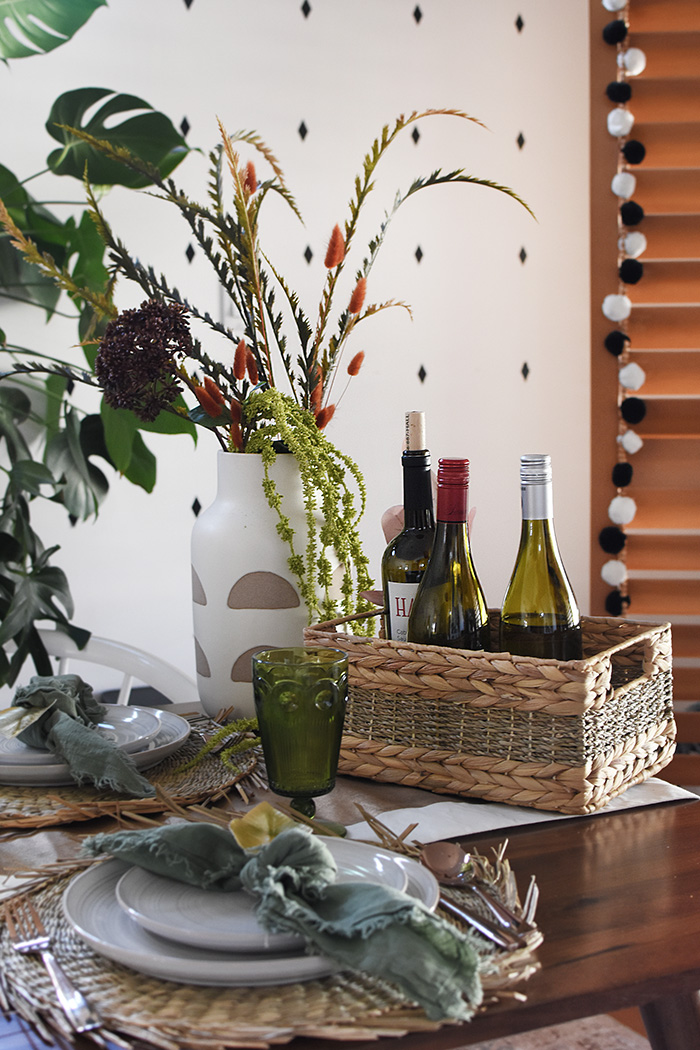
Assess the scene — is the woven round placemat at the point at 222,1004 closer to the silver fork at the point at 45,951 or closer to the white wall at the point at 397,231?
the silver fork at the point at 45,951

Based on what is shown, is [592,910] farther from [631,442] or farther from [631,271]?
[631,271]

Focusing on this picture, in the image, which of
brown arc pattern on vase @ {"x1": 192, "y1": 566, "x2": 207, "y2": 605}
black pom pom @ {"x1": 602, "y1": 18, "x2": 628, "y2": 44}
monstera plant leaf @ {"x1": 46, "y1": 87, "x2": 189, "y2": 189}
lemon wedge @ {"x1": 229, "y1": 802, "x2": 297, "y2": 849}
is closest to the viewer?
lemon wedge @ {"x1": 229, "y1": 802, "x2": 297, "y2": 849}

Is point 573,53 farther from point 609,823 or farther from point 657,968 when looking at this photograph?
point 657,968

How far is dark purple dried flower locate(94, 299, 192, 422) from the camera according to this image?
0.99 meters

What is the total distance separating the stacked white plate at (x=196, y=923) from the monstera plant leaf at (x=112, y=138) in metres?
1.59

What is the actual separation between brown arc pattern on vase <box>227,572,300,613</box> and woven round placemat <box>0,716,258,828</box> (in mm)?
155

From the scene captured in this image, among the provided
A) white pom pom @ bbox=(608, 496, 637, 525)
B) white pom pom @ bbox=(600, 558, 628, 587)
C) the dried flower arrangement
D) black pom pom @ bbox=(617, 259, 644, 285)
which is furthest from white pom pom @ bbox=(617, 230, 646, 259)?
the dried flower arrangement

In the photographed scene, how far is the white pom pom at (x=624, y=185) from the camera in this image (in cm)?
209

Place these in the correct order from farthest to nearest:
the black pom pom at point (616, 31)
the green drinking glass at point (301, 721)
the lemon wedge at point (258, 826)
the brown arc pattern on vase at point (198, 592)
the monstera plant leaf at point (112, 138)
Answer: the black pom pom at point (616, 31) → the monstera plant leaf at point (112, 138) → the brown arc pattern on vase at point (198, 592) → the green drinking glass at point (301, 721) → the lemon wedge at point (258, 826)

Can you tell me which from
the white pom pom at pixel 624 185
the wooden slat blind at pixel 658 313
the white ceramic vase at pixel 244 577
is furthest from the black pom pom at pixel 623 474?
the white ceramic vase at pixel 244 577

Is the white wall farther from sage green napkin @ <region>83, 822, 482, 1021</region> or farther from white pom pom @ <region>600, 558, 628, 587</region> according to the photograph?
sage green napkin @ <region>83, 822, 482, 1021</region>

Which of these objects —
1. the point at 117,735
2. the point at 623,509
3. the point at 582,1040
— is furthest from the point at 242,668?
the point at 623,509

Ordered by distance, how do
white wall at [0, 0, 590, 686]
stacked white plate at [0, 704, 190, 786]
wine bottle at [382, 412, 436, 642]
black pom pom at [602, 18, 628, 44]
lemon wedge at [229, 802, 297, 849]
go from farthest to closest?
white wall at [0, 0, 590, 686], black pom pom at [602, 18, 628, 44], wine bottle at [382, 412, 436, 642], stacked white plate at [0, 704, 190, 786], lemon wedge at [229, 802, 297, 849]

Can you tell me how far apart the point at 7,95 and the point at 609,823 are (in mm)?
2130
